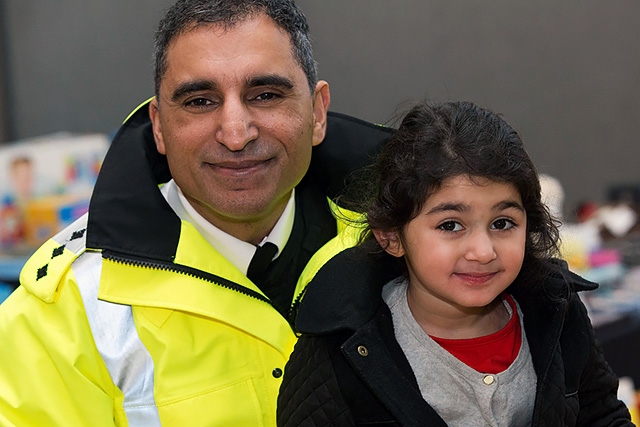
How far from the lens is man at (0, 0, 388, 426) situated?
1.52 meters

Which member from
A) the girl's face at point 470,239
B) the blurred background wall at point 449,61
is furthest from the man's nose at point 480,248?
the blurred background wall at point 449,61

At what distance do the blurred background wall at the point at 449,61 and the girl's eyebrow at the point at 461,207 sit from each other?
128 inches

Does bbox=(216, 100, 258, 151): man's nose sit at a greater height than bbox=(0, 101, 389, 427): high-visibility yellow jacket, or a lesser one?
greater

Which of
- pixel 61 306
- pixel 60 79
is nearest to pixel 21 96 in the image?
pixel 60 79

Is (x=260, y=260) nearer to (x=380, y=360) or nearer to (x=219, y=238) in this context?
(x=219, y=238)

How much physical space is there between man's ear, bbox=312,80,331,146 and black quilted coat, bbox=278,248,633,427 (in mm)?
348

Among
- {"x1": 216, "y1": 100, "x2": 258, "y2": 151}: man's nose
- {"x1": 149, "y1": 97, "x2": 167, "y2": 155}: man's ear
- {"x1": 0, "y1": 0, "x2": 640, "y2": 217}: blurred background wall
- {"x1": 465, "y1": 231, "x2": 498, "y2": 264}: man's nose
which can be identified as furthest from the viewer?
{"x1": 0, "y1": 0, "x2": 640, "y2": 217}: blurred background wall

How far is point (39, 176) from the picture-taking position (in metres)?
3.35

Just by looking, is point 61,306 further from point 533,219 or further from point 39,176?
point 39,176

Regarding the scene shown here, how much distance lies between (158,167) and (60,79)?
338 cm

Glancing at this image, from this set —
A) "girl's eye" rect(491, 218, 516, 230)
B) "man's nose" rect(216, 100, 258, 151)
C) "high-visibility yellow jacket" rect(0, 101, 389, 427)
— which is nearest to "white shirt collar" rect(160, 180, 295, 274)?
"high-visibility yellow jacket" rect(0, 101, 389, 427)

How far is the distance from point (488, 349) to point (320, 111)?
0.64 metres

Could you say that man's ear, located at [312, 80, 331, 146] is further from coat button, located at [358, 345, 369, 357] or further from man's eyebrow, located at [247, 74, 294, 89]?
coat button, located at [358, 345, 369, 357]

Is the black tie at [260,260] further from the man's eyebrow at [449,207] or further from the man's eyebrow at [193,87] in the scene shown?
the man's eyebrow at [449,207]
